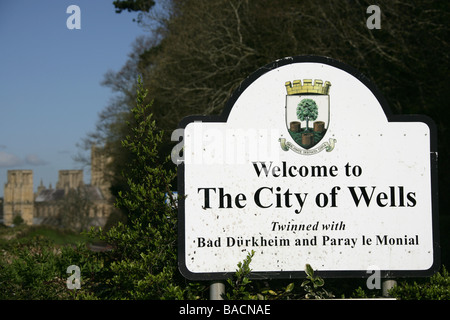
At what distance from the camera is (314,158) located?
6.01 meters

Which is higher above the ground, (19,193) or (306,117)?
(306,117)

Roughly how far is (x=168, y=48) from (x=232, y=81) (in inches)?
167

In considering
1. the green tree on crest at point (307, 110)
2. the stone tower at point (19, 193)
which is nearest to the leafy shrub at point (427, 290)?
the green tree on crest at point (307, 110)

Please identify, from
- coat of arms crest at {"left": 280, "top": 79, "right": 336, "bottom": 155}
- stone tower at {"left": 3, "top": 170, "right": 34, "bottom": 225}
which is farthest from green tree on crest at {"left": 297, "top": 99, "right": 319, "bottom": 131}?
stone tower at {"left": 3, "top": 170, "right": 34, "bottom": 225}

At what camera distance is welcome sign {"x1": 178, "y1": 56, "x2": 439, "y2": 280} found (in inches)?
232

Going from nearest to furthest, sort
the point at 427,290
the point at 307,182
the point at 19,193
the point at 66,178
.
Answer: the point at 427,290
the point at 307,182
the point at 66,178
the point at 19,193

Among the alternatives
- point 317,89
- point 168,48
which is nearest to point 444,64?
point 168,48

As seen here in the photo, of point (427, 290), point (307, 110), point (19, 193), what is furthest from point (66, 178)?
point (427, 290)

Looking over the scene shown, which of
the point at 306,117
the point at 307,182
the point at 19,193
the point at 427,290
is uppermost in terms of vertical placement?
the point at 306,117

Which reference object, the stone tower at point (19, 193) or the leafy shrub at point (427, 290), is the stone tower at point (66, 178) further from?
the leafy shrub at point (427, 290)

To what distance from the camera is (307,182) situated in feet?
19.6

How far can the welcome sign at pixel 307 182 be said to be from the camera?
5.89 meters

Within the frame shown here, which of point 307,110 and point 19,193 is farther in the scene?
point 19,193

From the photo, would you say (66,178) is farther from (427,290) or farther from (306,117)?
(427,290)
